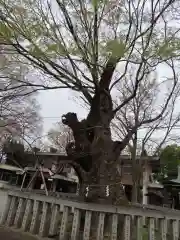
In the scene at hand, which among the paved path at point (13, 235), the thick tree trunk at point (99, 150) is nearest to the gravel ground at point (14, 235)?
the paved path at point (13, 235)

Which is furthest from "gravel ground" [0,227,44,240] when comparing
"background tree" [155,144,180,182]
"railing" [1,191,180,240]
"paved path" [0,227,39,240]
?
"background tree" [155,144,180,182]

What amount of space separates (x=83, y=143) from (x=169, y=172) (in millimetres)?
16819

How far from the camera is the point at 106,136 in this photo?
6.88 meters

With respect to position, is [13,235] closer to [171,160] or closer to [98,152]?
[98,152]

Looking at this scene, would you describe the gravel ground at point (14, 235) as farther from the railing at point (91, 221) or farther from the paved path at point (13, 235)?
the railing at point (91, 221)

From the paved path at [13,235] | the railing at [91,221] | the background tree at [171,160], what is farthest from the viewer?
the background tree at [171,160]

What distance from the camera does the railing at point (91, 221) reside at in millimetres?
5055

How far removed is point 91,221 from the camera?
16.9 feet

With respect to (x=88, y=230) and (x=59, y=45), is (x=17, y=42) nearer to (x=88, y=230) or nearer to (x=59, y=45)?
(x=59, y=45)

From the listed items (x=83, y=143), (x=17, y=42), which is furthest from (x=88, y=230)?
(x=17, y=42)

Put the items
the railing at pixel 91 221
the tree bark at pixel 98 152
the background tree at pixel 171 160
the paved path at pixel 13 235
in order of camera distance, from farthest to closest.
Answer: the background tree at pixel 171 160 < the tree bark at pixel 98 152 < the paved path at pixel 13 235 < the railing at pixel 91 221

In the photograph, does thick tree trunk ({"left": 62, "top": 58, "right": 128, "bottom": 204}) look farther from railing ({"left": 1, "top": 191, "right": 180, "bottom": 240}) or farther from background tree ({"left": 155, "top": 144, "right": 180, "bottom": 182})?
background tree ({"left": 155, "top": 144, "right": 180, "bottom": 182})

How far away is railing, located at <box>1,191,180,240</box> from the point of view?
505 cm

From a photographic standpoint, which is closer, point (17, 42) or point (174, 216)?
point (174, 216)
